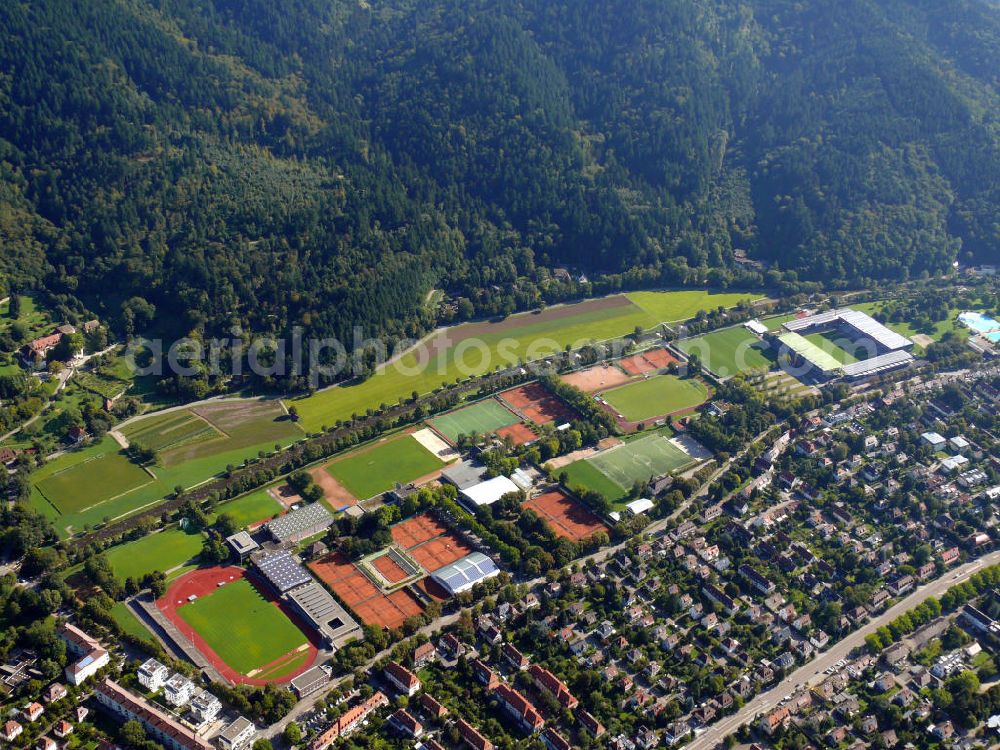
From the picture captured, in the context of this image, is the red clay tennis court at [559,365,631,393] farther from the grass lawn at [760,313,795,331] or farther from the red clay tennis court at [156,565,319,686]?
the red clay tennis court at [156,565,319,686]

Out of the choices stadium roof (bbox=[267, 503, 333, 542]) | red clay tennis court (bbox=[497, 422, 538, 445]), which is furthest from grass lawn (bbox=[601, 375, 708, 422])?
stadium roof (bbox=[267, 503, 333, 542])

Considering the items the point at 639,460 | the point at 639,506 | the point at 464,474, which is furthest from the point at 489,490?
the point at 639,460

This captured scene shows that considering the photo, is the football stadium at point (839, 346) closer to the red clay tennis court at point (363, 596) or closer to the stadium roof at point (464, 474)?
the stadium roof at point (464, 474)

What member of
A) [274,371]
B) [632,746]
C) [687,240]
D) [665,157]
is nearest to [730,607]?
[632,746]

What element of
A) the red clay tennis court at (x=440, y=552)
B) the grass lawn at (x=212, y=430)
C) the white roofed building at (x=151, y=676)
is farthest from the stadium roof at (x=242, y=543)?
the grass lawn at (x=212, y=430)

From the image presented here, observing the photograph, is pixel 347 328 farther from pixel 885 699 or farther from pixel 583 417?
pixel 885 699

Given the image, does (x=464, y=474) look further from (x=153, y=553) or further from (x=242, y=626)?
(x=153, y=553)
